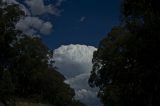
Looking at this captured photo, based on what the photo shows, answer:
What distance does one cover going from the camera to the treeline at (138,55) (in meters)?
42.7

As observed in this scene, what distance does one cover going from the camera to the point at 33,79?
107 m

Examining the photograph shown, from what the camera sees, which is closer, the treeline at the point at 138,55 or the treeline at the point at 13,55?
the treeline at the point at 138,55

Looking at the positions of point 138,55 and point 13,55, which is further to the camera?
point 13,55

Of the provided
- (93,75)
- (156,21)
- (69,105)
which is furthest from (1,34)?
(69,105)

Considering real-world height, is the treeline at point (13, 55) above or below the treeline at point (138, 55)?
above

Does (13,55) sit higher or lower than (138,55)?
higher

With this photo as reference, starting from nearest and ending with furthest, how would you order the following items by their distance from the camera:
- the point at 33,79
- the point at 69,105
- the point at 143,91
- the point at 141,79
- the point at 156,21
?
the point at 156,21
the point at 141,79
the point at 143,91
the point at 33,79
the point at 69,105

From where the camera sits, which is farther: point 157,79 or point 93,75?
point 93,75

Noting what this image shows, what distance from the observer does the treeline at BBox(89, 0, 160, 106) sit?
42656mm

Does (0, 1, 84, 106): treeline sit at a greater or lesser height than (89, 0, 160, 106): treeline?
greater

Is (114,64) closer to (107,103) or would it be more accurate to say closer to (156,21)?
(107,103)

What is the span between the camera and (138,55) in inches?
1880

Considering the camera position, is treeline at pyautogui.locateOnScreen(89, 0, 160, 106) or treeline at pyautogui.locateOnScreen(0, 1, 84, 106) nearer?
treeline at pyautogui.locateOnScreen(89, 0, 160, 106)

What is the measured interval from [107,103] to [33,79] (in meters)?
24.6
